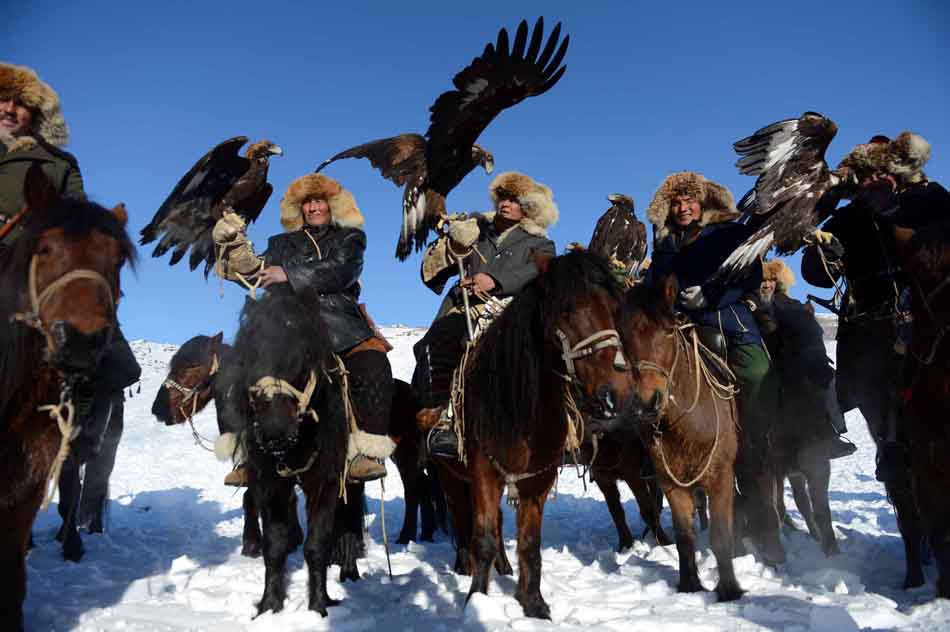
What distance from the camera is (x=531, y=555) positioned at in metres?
4.75

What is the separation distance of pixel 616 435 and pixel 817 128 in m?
3.22

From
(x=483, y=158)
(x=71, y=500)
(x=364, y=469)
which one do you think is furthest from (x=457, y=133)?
(x=71, y=500)

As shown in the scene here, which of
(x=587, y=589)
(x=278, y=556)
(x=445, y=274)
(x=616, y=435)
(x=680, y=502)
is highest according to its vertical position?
(x=445, y=274)

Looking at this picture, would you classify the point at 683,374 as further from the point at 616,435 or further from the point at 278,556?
the point at 278,556

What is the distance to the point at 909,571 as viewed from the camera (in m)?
5.07

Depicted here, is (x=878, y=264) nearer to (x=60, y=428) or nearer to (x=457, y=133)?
(x=457, y=133)

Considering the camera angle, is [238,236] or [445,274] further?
[445,274]

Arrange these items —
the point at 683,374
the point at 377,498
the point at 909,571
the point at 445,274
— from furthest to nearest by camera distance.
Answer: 1. the point at 377,498
2. the point at 445,274
3. the point at 683,374
4. the point at 909,571

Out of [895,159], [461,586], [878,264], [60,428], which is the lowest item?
[461,586]

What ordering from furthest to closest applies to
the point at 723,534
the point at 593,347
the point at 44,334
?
the point at 723,534, the point at 593,347, the point at 44,334

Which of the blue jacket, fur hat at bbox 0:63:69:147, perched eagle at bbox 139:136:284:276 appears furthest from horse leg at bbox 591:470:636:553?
fur hat at bbox 0:63:69:147

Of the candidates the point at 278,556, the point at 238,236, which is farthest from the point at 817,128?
the point at 278,556

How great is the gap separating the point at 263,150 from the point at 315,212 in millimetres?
705

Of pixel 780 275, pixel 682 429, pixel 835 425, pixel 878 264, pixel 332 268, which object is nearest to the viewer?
pixel 878 264
